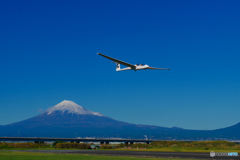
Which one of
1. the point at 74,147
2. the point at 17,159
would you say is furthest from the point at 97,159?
the point at 74,147

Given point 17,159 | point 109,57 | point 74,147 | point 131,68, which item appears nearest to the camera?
point 17,159

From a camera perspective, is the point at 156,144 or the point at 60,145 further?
Result: the point at 156,144

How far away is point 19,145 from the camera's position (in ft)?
284

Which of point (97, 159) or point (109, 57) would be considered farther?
point (109, 57)

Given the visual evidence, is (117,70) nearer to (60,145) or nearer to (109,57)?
(109,57)

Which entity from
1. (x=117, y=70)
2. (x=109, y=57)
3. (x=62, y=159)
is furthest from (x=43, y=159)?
(x=117, y=70)

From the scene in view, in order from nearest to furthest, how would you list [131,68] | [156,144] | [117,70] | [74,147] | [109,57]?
1. [109,57]
2. [131,68]
3. [117,70]
4. [74,147]
5. [156,144]

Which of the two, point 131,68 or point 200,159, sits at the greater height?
point 131,68

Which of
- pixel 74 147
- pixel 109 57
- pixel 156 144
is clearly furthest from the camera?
pixel 156 144

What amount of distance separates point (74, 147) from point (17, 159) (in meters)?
47.5

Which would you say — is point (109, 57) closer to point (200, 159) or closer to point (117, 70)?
point (117, 70)

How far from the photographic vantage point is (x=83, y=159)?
38.7 m

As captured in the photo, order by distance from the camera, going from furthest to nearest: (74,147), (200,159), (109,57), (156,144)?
(156,144)
(74,147)
(109,57)
(200,159)

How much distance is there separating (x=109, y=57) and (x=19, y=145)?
156 feet
